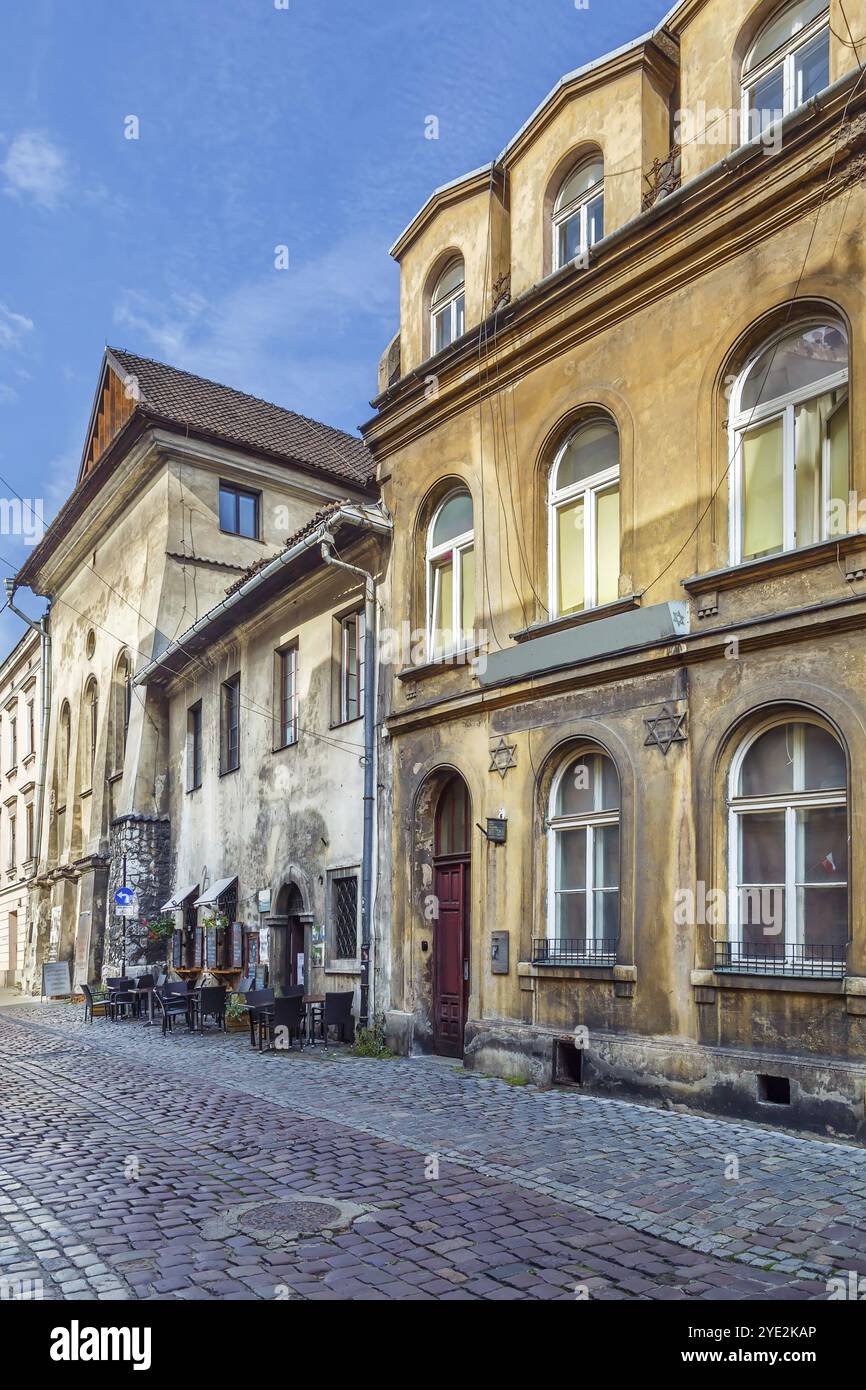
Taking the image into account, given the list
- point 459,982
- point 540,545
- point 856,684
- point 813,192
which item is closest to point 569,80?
point 813,192

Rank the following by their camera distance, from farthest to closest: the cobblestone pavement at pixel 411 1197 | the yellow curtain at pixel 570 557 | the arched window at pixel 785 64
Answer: the yellow curtain at pixel 570 557
the arched window at pixel 785 64
the cobblestone pavement at pixel 411 1197

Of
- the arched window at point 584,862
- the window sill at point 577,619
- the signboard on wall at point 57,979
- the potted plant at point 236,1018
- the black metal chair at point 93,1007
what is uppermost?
the window sill at point 577,619

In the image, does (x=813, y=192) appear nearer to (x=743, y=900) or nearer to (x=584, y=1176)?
(x=743, y=900)

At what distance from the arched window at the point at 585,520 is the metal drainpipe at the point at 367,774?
3839 millimetres

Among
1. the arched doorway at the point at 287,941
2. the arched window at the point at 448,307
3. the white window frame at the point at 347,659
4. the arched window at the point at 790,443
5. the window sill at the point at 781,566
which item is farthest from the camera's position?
the arched doorway at the point at 287,941

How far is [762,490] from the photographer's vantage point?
10.4 meters

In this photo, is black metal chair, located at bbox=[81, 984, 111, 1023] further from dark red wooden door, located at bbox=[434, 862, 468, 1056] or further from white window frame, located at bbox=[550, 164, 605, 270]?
white window frame, located at bbox=[550, 164, 605, 270]

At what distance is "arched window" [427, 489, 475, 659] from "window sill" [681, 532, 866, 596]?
166 inches

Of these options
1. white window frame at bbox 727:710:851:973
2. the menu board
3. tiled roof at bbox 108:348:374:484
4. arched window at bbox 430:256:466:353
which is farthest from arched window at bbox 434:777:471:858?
tiled roof at bbox 108:348:374:484

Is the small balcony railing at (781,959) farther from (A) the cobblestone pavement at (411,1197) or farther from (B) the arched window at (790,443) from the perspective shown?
(B) the arched window at (790,443)

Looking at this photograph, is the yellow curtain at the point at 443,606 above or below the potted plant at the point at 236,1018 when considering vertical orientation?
above

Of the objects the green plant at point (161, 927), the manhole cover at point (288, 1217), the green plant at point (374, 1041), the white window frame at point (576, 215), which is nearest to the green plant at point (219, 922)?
the green plant at point (161, 927)

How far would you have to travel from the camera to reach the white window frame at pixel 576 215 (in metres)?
12.9

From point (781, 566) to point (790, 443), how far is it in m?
1.20
